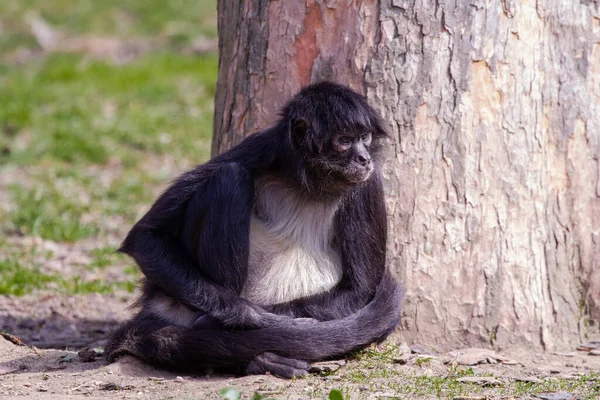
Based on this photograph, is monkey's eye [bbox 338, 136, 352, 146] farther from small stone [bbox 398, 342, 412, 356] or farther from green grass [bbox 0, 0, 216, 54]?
green grass [bbox 0, 0, 216, 54]

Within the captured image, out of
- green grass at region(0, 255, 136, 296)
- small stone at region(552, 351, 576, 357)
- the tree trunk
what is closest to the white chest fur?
the tree trunk

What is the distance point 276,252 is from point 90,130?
6120 mm

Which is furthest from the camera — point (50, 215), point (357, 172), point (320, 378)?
point (50, 215)

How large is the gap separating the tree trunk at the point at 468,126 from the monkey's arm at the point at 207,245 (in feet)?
2.87

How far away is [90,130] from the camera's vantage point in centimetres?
Result: 1097

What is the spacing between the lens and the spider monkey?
511 cm

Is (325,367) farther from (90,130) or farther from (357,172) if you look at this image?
(90,130)

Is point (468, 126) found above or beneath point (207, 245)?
above

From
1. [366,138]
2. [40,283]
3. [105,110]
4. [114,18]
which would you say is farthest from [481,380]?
[114,18]

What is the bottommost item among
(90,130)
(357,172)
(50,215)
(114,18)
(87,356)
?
(87,356)

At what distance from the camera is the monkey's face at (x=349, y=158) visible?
519 cm

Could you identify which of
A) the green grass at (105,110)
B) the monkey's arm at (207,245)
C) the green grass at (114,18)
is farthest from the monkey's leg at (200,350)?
the green grass at (114,18)

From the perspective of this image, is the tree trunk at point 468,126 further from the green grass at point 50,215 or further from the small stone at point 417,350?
the green grass at point 50,215

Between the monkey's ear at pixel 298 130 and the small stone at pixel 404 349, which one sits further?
the small stone at pixel 404 349
